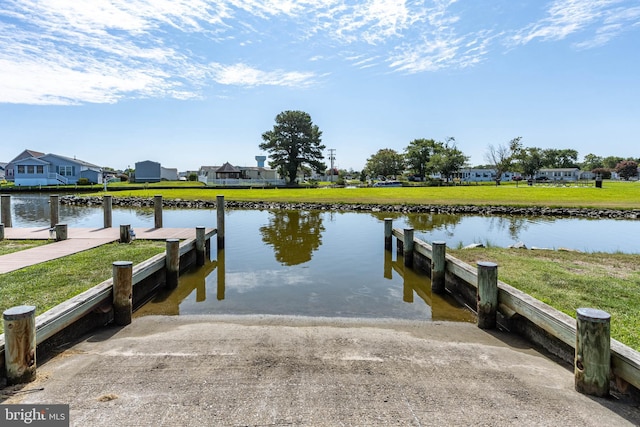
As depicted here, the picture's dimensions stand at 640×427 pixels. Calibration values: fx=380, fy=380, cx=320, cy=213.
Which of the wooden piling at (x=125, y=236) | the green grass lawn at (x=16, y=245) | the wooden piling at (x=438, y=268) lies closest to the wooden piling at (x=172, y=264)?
the wooden piling at (x=125, y=236)

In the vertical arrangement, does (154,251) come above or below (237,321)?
above

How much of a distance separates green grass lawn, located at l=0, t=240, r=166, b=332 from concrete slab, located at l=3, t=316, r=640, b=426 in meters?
1.50

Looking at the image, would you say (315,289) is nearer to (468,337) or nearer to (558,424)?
(468,337)

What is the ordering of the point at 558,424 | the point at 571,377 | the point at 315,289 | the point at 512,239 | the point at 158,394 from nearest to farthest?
the point at 558,424 → the point at 158,394 → the point at 571,377 → the point at 315,289 → the point at 512,239

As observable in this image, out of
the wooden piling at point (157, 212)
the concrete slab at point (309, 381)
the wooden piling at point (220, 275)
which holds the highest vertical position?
the wooden piling at point (157, 212)

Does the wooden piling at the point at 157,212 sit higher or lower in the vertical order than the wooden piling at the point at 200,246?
higher

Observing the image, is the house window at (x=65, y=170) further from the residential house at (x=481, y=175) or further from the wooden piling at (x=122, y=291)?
the residential house at (x=481, y=175)

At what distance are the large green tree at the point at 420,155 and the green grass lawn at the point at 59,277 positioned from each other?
80.4 metres

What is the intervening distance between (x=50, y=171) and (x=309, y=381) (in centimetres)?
7466

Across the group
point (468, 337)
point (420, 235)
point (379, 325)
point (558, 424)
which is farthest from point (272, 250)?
point (558, 424)

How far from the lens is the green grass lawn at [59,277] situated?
6605 mm

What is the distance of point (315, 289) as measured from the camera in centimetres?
977

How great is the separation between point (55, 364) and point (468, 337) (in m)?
6.01

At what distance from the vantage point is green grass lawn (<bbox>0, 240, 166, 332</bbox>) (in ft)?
21.7
